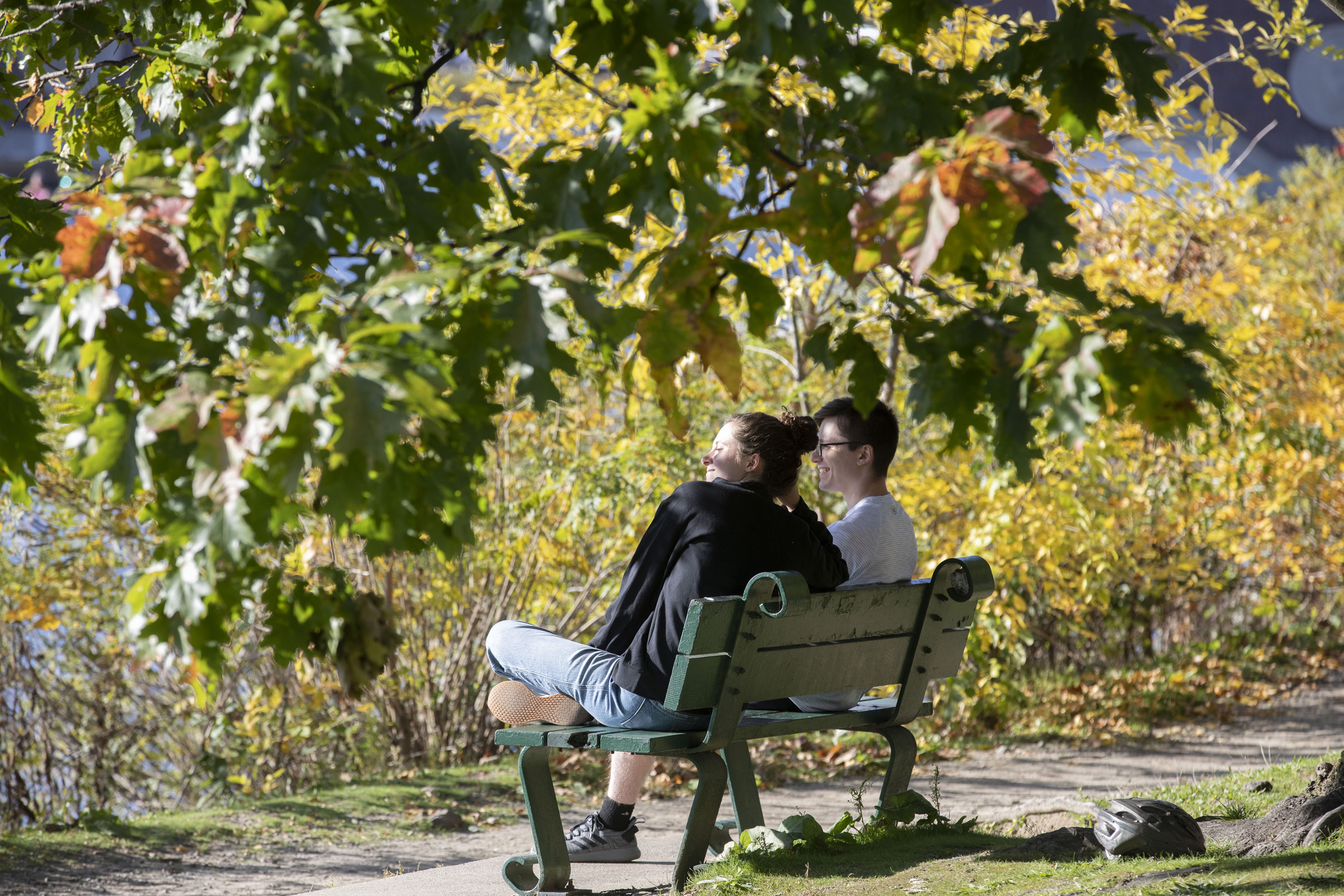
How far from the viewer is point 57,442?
603 centimetres

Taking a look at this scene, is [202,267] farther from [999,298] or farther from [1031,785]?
[1031,785]

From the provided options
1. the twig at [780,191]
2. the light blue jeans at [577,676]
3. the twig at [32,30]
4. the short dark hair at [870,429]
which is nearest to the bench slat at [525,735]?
the light blue jeans at [577,676]

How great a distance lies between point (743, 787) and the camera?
12.1ft

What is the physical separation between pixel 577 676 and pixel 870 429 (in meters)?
1.23

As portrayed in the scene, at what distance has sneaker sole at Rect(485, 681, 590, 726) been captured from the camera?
11.3 feet

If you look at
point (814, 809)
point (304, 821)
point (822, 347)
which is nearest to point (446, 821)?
point (304, 821)

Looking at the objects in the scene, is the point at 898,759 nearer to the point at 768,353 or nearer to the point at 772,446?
the point at 772,446

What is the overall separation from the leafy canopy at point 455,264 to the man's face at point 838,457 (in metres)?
1.48

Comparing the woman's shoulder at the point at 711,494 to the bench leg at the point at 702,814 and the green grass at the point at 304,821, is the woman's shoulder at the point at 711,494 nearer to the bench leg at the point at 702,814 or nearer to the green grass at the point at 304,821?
the bench leg at the point at 702,814

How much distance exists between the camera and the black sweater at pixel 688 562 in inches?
124

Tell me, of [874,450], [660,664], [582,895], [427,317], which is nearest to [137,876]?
[582,895]

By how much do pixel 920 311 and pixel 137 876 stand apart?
12.1 feet

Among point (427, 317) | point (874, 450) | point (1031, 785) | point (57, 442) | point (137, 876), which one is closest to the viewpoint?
point (427, 317)

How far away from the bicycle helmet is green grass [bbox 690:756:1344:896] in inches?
1.6
